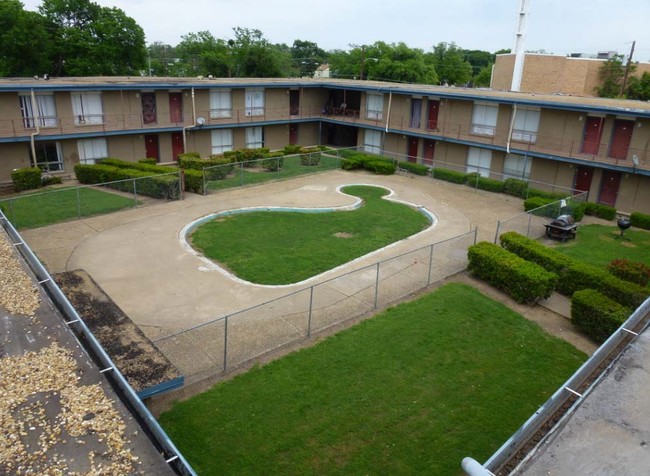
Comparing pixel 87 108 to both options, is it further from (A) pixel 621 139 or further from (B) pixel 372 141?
(A) pixel 621 139

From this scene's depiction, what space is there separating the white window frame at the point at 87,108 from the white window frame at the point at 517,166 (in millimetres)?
26030

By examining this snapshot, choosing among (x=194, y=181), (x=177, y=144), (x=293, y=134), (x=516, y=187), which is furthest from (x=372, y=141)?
(x=194, y=181)

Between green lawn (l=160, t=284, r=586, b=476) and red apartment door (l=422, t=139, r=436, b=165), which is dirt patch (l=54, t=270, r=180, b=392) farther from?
red apartment door (l=422, t=139, r=436, b=165)

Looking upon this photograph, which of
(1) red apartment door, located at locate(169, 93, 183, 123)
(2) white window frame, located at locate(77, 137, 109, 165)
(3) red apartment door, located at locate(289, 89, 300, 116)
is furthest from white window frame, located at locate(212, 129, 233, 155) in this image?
(2) white window frame, located at locate(77, 137, 109, 165)

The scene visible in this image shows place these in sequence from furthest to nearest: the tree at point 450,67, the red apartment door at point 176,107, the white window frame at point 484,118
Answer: the tree at point 450,67
the red apartment door at point 176,107
the white window frame at point 484,118

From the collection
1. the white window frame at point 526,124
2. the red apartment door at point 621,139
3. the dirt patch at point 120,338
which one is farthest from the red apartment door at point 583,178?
the dirt patch at point 120,338

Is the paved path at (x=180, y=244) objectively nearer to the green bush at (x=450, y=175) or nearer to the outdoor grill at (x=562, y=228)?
the green bush at (x=450, y=175)

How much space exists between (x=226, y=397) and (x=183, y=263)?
810 centimetres

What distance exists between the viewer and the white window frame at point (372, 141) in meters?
40.6

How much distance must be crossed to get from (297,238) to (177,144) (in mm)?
18840

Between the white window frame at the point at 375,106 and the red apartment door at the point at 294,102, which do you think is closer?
the white window frame at the point at 375,106

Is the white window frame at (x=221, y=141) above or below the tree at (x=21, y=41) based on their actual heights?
below

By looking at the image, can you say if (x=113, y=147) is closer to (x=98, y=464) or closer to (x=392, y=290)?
(x=392, y=290)

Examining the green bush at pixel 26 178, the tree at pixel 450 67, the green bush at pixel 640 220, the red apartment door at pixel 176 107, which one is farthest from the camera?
the tree at pixel 450 67
